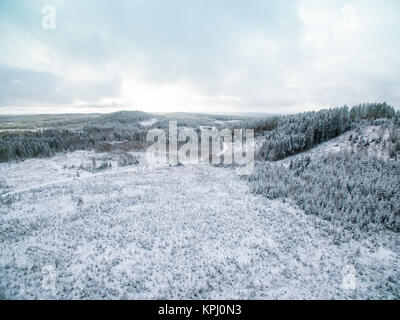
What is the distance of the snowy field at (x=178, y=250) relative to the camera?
7836 millimetres

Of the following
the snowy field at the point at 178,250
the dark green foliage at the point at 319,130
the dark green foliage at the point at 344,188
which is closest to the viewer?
the snowy field at the point at 178,250

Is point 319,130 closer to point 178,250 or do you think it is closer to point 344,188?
point 344,188

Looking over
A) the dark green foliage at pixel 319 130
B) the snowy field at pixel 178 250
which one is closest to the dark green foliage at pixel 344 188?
the snowy field at pixel 178 250

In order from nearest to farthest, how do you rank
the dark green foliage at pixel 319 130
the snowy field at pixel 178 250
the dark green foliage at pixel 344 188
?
the snowy field at pixel 178 250 < the dark green foliage at pixel 344 188 < the dark green foliage at pixel 319 130

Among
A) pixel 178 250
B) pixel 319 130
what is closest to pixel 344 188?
pixel 178 250

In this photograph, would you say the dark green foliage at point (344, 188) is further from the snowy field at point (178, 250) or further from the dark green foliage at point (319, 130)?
the dark green foliage at point (319, 130)

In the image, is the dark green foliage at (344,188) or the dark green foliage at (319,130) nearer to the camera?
the dark green foliage at (344,188)

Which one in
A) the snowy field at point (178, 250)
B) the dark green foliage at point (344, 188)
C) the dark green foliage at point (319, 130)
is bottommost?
the snowy field at point (178, 250)

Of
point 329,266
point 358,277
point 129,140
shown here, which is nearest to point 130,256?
point 329,266

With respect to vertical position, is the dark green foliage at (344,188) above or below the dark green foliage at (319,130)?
below

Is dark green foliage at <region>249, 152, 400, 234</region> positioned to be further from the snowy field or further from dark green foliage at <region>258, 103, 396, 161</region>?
dark green foliage at <region>258, 103, 396, 161</region>

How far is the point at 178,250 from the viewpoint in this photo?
10.2 m

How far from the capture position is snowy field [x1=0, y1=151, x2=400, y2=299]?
7836 millimetres
